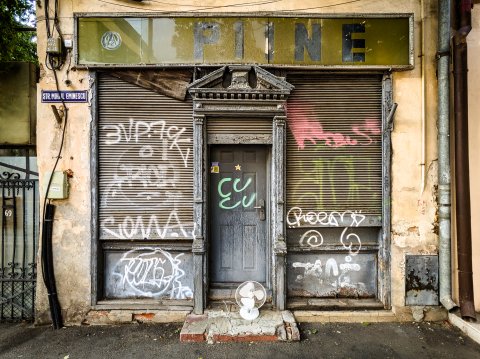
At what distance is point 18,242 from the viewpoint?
4.71m

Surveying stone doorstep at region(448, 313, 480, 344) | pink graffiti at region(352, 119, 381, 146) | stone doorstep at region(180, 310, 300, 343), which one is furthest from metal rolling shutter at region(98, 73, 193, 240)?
stone doorstep at region(448, 313, 480, 344)

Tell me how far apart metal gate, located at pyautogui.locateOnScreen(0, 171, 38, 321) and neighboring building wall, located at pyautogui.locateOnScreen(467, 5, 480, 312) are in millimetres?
6810

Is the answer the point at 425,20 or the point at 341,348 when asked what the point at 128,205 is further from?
the point at 425,20

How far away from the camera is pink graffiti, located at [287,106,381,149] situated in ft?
15.3

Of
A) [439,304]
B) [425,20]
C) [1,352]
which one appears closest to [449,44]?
[425,20]

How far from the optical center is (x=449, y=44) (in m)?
4.39

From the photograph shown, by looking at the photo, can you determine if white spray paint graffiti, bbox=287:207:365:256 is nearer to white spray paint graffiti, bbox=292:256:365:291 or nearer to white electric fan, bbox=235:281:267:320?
white spray paint graffiti, bbox=292:256:365:291

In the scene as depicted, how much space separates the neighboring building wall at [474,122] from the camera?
448 centimetres

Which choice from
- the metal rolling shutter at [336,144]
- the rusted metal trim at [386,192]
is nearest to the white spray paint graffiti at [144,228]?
the metal rolling shutter at [336,144]

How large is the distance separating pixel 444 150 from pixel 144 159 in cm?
458

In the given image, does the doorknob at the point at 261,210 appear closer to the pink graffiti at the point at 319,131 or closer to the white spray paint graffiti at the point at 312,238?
the white spray paint graffiti at the point at 312,238

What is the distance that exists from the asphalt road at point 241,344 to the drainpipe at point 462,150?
30.5 inches

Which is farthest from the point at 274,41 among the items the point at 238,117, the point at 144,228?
the point at 144,228

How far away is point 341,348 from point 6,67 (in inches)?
258
